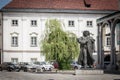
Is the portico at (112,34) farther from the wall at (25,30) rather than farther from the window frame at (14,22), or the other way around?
the window frame at (14,22)

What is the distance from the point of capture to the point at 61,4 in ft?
204

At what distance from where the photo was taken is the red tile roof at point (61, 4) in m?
60.8

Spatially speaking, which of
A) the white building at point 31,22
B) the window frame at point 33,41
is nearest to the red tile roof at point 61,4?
the white building at point 31,22

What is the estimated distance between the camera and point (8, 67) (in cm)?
4700

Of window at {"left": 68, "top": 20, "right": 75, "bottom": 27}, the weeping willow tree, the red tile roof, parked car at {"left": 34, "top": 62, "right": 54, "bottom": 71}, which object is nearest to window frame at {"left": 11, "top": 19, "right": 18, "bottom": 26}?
the red tile roof

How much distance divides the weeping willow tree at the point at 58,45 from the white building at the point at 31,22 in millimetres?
7917

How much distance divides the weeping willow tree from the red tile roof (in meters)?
9.15

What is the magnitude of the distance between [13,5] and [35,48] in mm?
7905

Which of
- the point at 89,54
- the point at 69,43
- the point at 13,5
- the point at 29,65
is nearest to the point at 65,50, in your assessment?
the point at 69,43

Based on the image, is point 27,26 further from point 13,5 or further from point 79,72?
point 79,72

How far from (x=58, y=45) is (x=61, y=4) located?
13650 millimetres

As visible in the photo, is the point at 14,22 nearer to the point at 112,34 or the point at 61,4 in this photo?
the point at 61,4

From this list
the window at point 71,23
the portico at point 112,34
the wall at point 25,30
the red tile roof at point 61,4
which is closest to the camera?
the portico at point 112,34

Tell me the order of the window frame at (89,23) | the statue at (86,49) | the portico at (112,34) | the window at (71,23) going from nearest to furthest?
1. the statue at (86,49)
2. the portico at (112,34)
3. the window at (71,23)
4. the window frame at (89,23)
